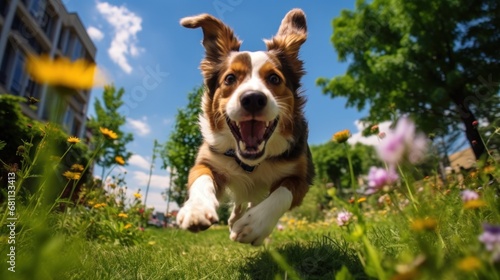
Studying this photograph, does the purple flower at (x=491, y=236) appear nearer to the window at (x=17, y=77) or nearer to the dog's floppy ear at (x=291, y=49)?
the dog's floppy ear at (x=291, y=49)

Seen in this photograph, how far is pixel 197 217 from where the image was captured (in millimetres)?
2170

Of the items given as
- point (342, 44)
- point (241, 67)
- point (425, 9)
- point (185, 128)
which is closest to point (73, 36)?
point (185, 128)

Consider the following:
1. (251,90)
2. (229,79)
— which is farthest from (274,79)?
(251,90)

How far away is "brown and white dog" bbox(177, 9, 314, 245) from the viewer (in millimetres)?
2877

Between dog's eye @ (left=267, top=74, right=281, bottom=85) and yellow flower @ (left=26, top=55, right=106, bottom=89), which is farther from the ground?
dog's eye @ (left=267, top=74, right=281, bottom=85)

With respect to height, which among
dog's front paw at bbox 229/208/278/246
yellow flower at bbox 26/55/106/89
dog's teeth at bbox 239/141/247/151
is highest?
dog's teeth at bbox 239/141/247/151

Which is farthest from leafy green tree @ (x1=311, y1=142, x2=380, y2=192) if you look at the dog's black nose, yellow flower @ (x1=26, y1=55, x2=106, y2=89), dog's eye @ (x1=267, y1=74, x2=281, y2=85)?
yellow flower @ (x1=26, y1=55, x2=106, y2=89)

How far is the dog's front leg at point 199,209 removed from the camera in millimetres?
2145

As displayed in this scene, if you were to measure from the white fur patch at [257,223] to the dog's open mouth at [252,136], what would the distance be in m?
0.48

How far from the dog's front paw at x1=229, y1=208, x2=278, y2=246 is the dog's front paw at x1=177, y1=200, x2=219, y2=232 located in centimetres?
24

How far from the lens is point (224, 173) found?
3.52 meters

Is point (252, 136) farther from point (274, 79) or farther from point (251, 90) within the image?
point (274, 79)

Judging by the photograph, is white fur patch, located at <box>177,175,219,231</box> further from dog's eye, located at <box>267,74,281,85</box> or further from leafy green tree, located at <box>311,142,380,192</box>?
leafy green tree, located at <box>311,142,380,192</box>

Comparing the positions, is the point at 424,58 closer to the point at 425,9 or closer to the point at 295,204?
the point at 425,9
